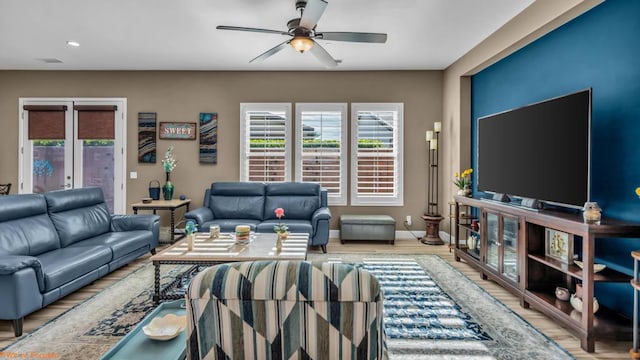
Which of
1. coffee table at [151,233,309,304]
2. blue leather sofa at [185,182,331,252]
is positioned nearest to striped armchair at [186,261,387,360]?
coffee table at [151,233,309,304]

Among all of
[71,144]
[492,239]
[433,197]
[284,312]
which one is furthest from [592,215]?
[71,144]

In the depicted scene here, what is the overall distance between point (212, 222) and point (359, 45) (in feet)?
10.4

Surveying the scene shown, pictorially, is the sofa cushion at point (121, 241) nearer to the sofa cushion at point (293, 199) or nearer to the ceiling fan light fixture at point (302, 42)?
the sofa cushion at point (293, 199)

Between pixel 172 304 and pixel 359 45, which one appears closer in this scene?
pixel 172 304

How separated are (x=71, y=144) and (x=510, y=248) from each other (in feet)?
22.0

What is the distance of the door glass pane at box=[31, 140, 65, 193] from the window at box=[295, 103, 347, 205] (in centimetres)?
410

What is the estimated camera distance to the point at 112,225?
13.5 ft

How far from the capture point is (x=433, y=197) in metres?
5.59

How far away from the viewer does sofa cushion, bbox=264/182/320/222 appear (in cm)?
498

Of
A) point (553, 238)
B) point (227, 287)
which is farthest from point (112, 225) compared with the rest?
point (553, 238)

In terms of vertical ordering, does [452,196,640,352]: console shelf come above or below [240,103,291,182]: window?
below

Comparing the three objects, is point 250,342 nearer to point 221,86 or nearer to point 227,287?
point 227,287

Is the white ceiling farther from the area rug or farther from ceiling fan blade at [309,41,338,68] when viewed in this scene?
the area rug

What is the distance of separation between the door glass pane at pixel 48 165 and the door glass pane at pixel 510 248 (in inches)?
265
